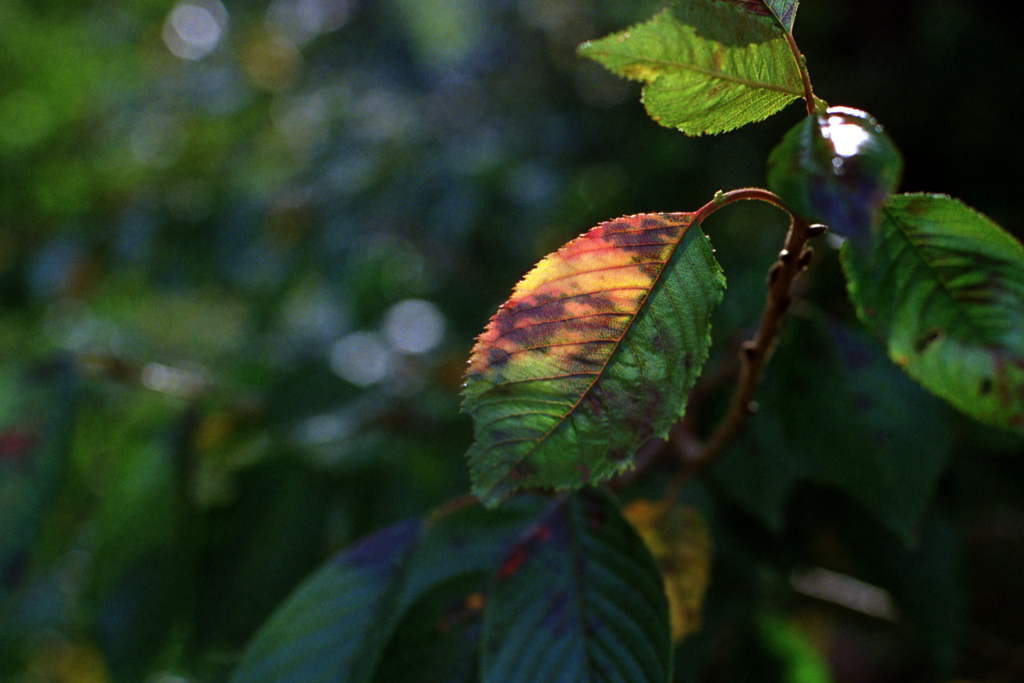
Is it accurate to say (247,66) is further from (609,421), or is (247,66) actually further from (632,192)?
(609,421)

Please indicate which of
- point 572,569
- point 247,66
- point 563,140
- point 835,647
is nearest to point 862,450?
point 572,569

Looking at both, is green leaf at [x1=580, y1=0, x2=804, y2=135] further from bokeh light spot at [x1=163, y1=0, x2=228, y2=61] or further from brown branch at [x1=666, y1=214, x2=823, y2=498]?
bokeh light spot at [x1=163, y1=0, x2=228, y2=61]

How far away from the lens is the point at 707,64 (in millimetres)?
348

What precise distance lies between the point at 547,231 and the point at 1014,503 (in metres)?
0.97

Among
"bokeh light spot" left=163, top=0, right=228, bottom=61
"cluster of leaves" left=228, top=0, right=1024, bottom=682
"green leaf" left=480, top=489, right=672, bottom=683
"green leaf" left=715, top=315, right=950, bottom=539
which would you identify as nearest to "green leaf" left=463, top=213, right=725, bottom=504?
"cluster of leaves" left=228, top=0, right=1024, bottom=682

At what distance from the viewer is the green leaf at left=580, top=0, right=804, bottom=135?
1.10 ft

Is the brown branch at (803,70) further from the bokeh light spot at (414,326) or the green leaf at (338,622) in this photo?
the bokeh light spot at (414,326)

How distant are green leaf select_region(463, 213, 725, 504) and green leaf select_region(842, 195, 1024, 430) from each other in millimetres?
74

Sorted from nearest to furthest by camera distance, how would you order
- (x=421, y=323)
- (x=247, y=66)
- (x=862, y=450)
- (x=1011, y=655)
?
(x=862, y=450), (x=1011, y=655), (x=421, y=323), (x=247, y=66)

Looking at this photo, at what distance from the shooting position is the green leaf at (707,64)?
1.10 feet

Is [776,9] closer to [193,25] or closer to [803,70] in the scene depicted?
[803,70]

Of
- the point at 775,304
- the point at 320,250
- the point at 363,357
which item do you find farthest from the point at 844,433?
the point at 320,250

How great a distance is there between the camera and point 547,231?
1591 mm

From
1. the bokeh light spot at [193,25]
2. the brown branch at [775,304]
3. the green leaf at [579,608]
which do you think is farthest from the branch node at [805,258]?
the bokeh light spot at [193,25]
